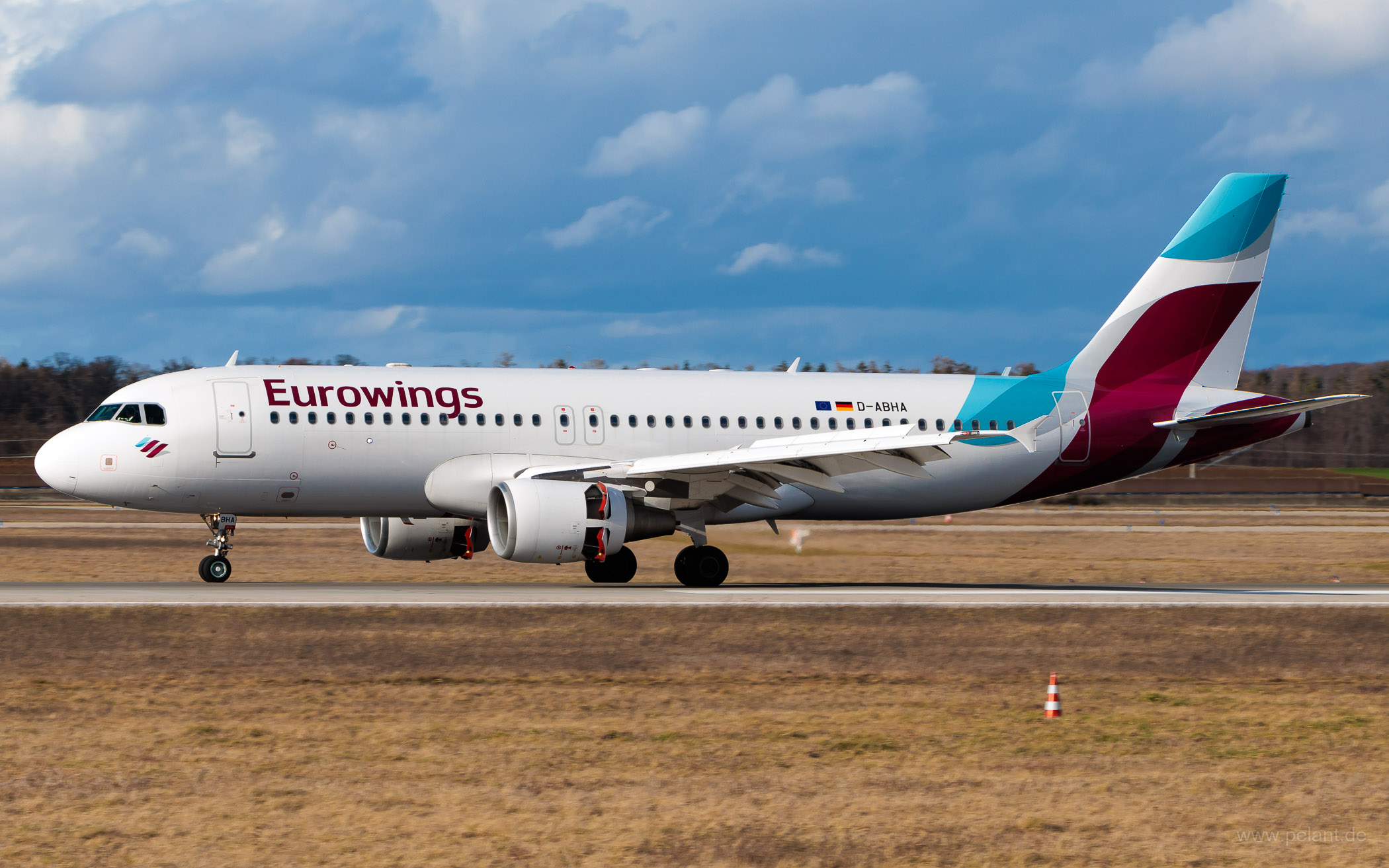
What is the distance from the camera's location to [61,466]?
27.0 metres

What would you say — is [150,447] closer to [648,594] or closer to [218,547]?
[218,547]

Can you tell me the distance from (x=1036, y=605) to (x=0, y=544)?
31384mm

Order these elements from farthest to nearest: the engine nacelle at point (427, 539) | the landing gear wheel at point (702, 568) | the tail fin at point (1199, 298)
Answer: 1. the tail fin at point (1199, 298)
2. the engine nacelle at point (427, 539)
3. the landing gear wheel at point (702, 568)

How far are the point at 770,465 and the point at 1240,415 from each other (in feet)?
37.5

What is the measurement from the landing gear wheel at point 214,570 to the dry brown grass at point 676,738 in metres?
6.55

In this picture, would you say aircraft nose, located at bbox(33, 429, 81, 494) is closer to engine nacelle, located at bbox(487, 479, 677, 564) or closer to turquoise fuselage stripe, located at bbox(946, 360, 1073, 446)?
engine nacelle, located at bbox(487, 479, 677, 564)

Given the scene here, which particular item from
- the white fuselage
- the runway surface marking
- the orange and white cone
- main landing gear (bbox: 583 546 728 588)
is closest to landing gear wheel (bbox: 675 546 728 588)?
main landing gear (bbox: 583 546 728 588)

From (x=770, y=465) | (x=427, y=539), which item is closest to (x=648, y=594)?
(x=770, y=465)

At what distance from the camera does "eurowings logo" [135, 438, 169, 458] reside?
27.1 metres

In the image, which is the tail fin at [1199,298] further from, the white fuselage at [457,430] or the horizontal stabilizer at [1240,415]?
the white fuselage at [457,430]

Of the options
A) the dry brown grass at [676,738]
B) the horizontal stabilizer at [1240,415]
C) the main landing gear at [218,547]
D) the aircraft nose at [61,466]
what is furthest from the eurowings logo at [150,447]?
the horizontal stabilizer at [1240,415]

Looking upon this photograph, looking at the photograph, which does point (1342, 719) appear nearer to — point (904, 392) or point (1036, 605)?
point (1036, 605)

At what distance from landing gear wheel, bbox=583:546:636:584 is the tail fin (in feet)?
37.2

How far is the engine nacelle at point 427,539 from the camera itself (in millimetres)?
31078
